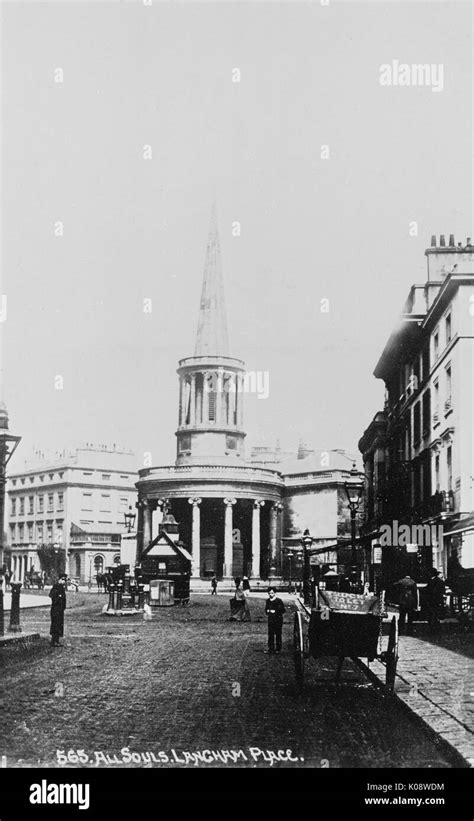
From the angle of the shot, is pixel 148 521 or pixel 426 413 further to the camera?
pixel 148 521

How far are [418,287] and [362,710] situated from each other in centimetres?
3209

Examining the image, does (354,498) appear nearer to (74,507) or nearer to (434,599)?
(434,599)

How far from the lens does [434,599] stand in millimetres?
22172

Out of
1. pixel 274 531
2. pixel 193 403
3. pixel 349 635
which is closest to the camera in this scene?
pixel 349 635

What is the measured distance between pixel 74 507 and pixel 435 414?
59122 millimetres

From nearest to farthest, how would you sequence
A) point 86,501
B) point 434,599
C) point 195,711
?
point 195,711 < point 434,599 < point 86,501

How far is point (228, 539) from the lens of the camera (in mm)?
78125

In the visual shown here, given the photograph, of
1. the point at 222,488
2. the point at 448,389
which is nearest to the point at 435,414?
the point at 448,389

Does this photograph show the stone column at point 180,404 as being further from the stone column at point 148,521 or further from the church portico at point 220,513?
the stone column at point 148,521

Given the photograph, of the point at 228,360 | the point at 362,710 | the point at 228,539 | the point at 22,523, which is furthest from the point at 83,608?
the point at 22,523

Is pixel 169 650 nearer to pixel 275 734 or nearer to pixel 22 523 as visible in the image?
pixel 275 734

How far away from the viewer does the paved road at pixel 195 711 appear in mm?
8102

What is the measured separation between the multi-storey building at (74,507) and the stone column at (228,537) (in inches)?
445
